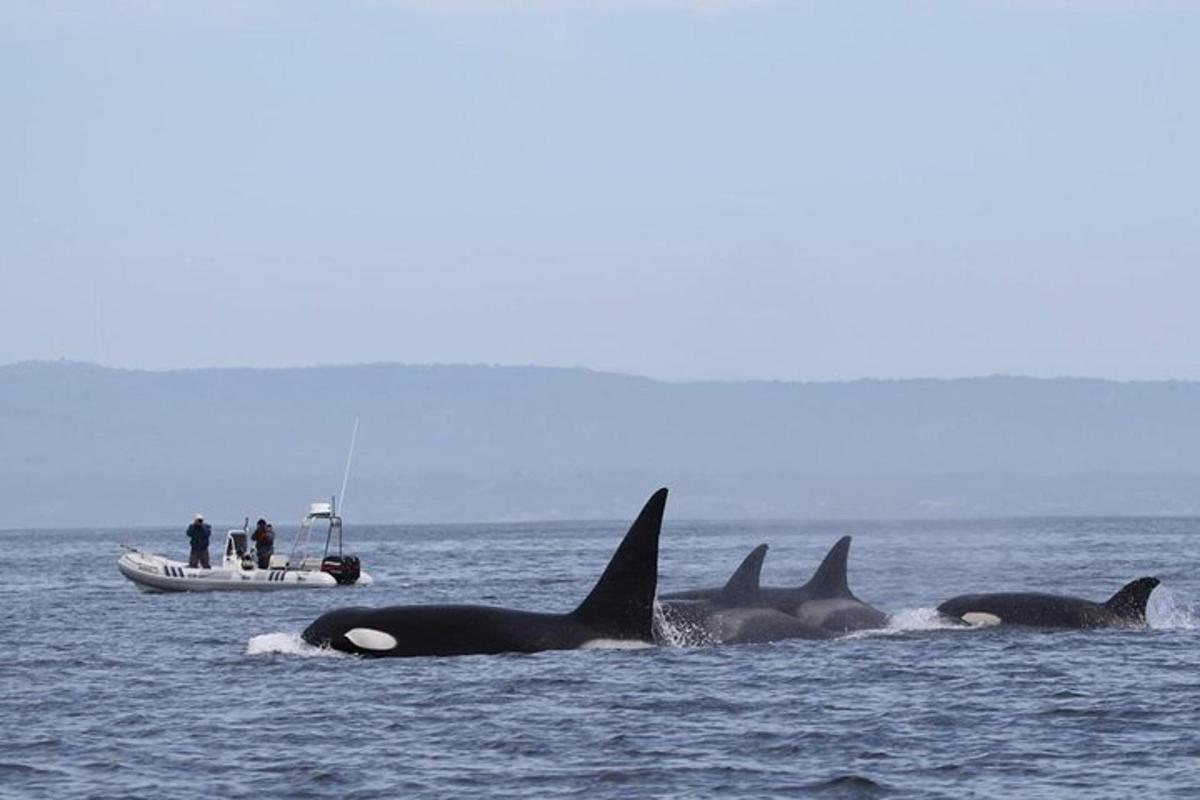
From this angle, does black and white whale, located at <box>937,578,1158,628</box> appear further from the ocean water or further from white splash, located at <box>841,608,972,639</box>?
the ocean water

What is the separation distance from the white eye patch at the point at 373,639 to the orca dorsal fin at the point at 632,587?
2.56 m

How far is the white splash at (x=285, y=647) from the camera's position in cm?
3353

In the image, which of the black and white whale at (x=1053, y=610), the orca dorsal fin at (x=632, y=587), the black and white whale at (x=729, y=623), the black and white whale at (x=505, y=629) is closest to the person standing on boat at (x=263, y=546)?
the black and white whale at (x=729, y=623)

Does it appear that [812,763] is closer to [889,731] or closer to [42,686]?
[889,731]

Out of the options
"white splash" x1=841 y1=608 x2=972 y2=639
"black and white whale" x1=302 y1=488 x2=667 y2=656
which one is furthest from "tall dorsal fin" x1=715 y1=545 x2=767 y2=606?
"black and white whale" x1=302 y1=488 x2=667 y2=656

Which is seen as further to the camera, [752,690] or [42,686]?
[42,686]

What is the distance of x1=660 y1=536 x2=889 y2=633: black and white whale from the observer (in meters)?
38.8

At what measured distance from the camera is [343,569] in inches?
2594

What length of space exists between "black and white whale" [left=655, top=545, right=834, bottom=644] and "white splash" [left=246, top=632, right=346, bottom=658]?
15.7ft

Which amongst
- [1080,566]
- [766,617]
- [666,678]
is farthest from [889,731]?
[1080,566]

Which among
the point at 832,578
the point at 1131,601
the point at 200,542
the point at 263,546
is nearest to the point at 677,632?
the point at 832,578

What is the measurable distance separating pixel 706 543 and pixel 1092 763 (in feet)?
393

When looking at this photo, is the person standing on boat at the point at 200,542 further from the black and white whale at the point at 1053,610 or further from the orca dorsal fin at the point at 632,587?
the orca dorsal fin at the point at 632,587

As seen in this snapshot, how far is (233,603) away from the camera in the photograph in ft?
184
